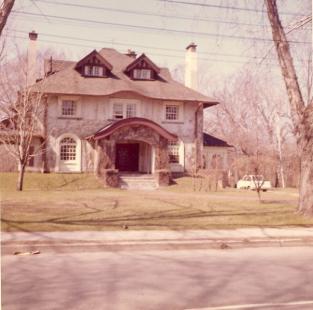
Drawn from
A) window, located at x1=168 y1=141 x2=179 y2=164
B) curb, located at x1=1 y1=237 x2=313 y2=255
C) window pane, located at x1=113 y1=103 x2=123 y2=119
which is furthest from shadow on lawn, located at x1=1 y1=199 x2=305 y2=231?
window, located at x1=168 y1=141 x2=179 y2=164

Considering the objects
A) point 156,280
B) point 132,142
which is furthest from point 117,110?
point 156,280

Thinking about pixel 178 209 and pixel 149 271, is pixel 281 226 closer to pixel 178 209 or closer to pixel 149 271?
pixel 178 209

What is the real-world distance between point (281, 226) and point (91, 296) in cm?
812

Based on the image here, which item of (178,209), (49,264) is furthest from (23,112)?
(49,264)

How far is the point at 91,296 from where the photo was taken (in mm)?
6035

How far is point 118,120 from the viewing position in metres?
30.4

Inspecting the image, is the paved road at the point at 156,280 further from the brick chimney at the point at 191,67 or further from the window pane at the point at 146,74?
the brick chimney at the point at 191,67

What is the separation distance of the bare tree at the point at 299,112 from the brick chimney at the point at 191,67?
22.2 metres

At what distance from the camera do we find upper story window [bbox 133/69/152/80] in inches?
1385

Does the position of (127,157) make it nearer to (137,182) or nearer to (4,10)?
(137,182)

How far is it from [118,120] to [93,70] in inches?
226

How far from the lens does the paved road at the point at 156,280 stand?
5.83 m

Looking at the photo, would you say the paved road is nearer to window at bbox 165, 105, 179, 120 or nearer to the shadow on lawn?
the shadow on lawn

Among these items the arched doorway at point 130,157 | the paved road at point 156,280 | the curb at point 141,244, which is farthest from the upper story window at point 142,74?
the paved road at point 156,280
